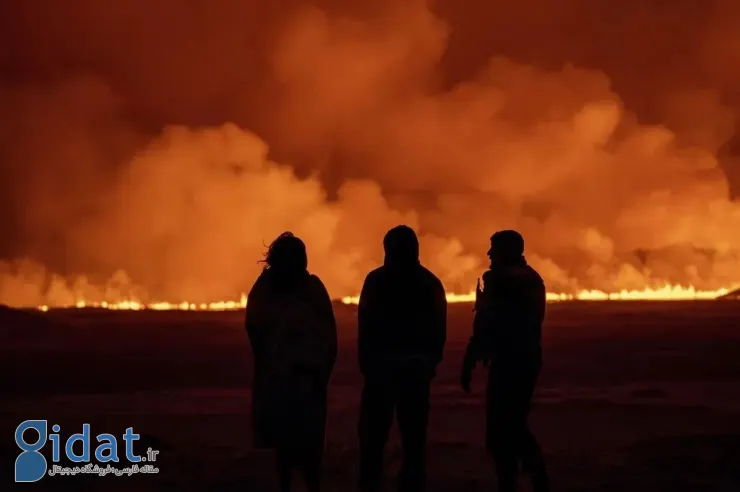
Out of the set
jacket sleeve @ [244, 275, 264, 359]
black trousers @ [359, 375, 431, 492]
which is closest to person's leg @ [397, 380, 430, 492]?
black trousers @ [359, 375, 431, 492]

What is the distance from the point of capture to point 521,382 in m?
7.80

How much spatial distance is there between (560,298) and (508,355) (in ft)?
367

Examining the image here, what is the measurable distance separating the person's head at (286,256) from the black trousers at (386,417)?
3.26 feet

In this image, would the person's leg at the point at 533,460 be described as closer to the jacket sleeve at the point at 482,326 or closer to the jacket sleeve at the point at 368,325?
the jacket sleeve at the point at 482,326

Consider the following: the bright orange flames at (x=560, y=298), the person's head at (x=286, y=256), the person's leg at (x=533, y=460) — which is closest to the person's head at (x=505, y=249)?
the person's leg at (x=533, y=460)

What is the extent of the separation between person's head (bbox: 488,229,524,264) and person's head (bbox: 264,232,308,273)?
1.55m

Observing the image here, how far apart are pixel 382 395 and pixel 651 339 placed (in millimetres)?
37942

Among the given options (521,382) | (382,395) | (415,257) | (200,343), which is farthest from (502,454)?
(200,343)

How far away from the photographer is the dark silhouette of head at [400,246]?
7348 millimetres

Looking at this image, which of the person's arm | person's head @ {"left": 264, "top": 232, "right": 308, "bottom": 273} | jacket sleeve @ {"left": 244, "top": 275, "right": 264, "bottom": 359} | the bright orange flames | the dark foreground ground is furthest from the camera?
the bright orange flames

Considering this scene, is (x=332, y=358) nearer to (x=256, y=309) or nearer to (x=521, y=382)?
(x=256, y=309)

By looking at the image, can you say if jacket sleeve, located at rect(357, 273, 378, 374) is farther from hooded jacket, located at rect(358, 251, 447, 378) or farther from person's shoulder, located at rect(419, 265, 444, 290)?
person's shoulder, located at rect(419, 265, 444, 290)

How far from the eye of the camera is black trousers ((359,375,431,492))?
7383 mm

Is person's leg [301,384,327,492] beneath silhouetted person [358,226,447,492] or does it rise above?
beneath
